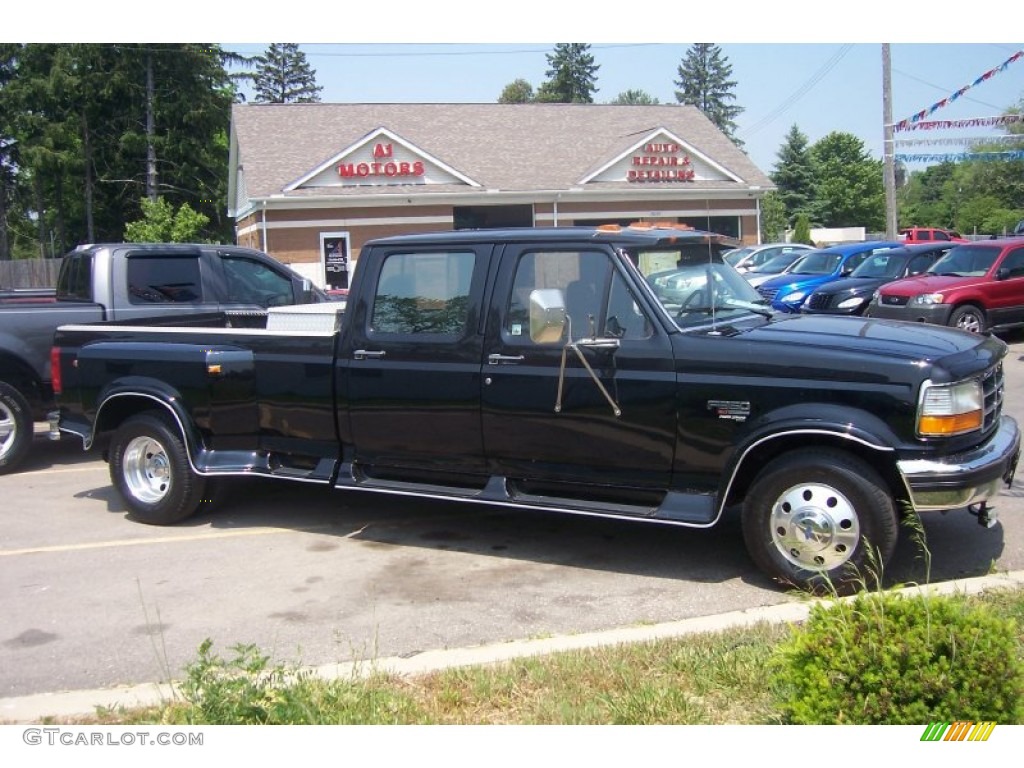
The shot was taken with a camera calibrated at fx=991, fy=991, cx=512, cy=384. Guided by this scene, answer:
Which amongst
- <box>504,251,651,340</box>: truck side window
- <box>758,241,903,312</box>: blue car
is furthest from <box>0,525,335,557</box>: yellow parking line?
<box>758,241,903,312</box>: blue car

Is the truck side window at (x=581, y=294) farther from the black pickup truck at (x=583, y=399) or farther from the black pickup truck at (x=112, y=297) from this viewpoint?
the black pickup truck at (x=112, y=297)

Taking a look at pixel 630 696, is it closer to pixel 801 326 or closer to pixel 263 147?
pixel 801 326

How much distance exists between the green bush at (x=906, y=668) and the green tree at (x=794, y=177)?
67.5m

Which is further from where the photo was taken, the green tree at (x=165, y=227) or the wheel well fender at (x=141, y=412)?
the green tree at (x=165, y=227)

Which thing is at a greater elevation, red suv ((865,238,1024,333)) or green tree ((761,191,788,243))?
green tree ((761,191,788,243))

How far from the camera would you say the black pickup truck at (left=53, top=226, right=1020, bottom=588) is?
204 inches

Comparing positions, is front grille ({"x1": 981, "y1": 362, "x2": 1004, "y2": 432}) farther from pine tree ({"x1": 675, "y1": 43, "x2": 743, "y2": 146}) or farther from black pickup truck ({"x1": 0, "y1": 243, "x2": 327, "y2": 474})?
pine tree ({"x1": 675, "y1": 43, "x2": 743, "y2": 146})

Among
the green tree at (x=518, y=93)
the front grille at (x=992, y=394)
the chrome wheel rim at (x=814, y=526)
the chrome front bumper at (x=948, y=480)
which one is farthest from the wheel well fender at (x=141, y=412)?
the green tree at (x=518, y=93)

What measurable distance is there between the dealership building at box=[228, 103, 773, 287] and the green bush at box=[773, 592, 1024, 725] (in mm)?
27543

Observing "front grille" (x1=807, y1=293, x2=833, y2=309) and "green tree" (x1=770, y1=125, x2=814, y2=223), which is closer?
"front grille" (x1=807, y1=293, x2=833, y2=309)

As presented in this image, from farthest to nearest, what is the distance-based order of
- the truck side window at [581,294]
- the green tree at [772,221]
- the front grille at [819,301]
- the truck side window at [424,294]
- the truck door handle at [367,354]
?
the green tree at [772,221] → the front grille at [819,301] → the truck door handle at [367,354] → the truck side window at [424,294] → the truck side window at [581,294]

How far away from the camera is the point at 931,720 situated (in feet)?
10.6

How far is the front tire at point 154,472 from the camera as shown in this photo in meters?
7.13

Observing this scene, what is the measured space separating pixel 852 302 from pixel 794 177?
54022mm
